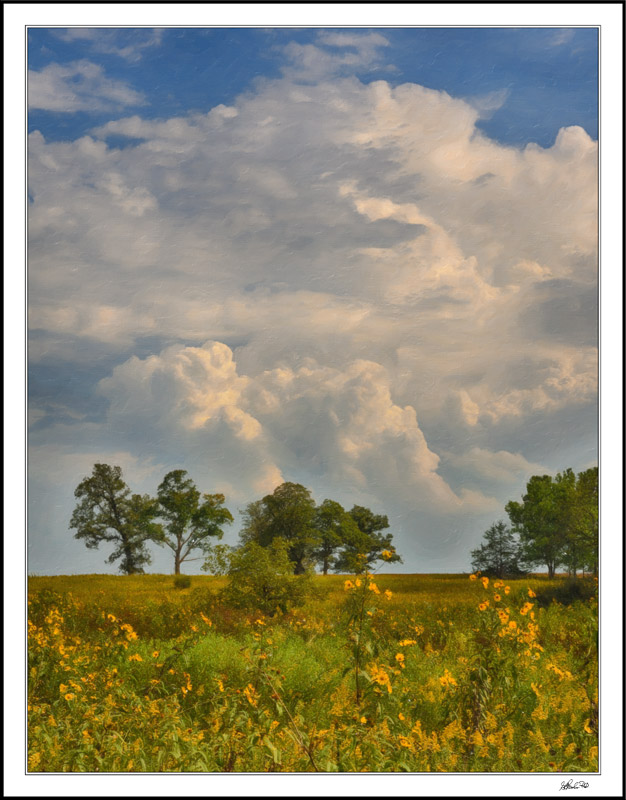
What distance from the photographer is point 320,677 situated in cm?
488

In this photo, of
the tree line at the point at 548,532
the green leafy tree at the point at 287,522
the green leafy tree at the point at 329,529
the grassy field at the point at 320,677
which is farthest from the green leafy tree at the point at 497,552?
the green leafy tree at the point at 287,522

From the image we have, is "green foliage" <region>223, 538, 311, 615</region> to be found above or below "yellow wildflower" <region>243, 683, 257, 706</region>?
above

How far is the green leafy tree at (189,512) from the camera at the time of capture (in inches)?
207

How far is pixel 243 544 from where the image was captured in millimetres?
5293

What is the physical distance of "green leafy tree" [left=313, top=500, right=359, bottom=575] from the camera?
5254 mm

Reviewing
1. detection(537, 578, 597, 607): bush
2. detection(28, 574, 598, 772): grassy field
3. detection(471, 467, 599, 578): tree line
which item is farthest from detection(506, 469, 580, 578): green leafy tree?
detection(28, 574, 598, 772): grassy field

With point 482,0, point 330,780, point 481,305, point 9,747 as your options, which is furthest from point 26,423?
point 482,0

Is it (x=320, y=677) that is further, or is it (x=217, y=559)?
(x=217, y=559)

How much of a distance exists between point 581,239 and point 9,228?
4.47 meters

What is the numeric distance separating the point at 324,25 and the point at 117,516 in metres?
4.22

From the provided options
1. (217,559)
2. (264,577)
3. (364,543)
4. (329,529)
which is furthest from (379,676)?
(217,559)

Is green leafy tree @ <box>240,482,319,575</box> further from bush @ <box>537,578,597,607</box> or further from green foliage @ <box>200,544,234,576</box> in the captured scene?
bush @ <box>537,578,597,607</box>

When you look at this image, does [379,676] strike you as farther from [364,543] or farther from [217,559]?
[217,559]
